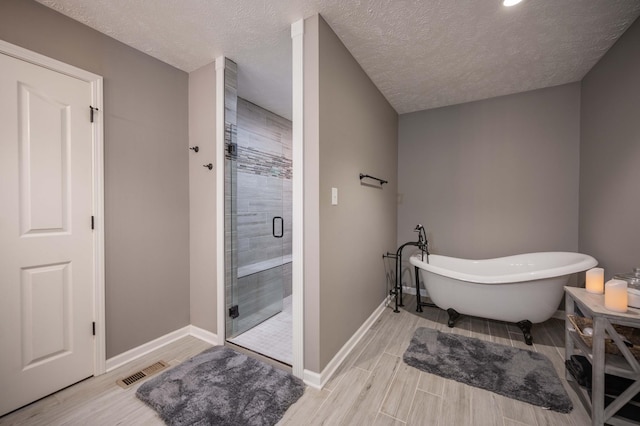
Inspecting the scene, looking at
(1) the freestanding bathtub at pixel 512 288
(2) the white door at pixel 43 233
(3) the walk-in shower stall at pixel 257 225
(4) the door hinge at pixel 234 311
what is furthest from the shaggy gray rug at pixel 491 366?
(2) the white door at pixel 43 233

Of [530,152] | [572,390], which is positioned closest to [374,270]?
[572,390]

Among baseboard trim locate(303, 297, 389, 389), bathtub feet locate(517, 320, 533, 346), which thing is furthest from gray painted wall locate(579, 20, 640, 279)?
baseboard trim locate(303, 297, 389, 389)

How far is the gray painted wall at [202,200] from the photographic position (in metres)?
2.22

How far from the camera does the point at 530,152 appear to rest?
2.80 metres

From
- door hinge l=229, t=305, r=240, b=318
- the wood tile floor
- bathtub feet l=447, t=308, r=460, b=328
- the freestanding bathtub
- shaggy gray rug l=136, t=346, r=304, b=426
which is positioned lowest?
the wood tile floor

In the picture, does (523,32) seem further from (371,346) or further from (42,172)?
(42,172)

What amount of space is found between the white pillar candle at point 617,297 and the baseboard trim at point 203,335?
267cm

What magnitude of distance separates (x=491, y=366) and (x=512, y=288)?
696 mm

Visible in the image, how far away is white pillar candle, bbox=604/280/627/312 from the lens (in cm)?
131

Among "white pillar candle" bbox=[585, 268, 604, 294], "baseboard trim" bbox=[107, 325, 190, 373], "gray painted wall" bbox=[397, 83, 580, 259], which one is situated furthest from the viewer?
"gray painted wall" bbox=[397, 83, 580, 259]

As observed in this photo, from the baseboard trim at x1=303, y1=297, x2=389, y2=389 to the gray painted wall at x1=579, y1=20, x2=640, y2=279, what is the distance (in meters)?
2.03

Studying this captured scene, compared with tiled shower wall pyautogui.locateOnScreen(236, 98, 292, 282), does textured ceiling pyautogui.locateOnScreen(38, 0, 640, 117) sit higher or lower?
higher

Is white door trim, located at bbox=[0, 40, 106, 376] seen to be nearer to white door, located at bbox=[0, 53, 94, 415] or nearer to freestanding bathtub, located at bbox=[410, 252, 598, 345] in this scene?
white door, located at bbox=[0, 53, 94, 415]

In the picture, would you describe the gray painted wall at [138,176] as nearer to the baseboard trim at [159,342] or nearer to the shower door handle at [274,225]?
the baseboard trim at [159,342]
